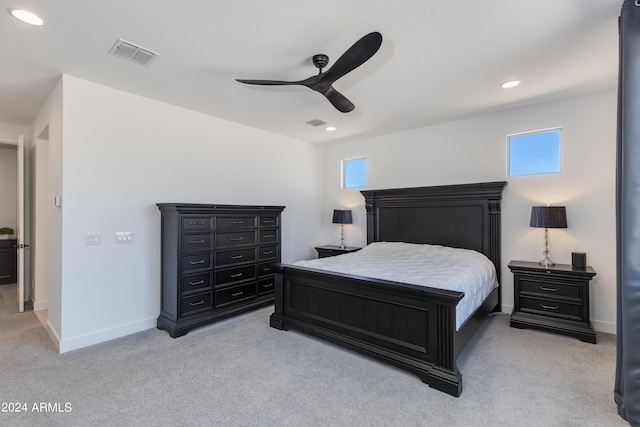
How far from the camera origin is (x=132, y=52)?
8.28 feet

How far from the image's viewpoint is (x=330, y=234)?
19.4ft

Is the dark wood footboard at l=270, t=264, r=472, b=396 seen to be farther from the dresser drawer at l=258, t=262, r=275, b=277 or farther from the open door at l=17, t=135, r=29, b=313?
the open door at l=17, t=135, r=29, b=313

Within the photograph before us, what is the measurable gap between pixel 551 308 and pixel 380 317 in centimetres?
211

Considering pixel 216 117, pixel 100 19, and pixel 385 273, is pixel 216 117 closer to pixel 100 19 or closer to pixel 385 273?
pixel 100 19

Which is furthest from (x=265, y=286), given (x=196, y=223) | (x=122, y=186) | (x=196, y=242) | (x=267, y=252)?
(x=122, y=186)

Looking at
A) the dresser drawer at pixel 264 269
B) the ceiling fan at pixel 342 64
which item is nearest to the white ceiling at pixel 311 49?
the ceiling fan at pixel 342 64

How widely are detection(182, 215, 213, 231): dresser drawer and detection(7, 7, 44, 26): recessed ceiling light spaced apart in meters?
1.90

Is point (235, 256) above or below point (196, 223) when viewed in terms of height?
below

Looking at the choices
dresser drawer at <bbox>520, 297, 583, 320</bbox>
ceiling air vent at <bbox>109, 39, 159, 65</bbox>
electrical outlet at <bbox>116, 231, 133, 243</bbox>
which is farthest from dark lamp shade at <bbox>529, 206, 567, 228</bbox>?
electrical outlet at <bbox>116, 231, 133, 243</bbox>

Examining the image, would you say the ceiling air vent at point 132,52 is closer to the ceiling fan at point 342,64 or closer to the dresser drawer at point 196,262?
the ceiling fan at point 342,64

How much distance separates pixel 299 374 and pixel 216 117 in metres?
3.41

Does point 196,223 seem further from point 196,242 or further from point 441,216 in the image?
point 441,216

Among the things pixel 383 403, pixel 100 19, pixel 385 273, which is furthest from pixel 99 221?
pixel 383 403

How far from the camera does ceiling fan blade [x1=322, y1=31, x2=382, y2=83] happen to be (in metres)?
1.86
